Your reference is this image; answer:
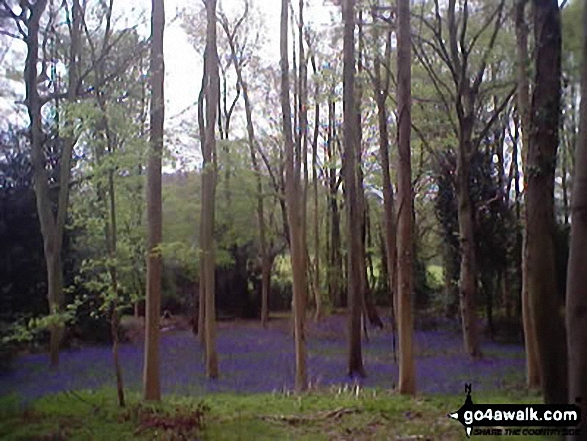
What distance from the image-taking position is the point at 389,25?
9.05 m

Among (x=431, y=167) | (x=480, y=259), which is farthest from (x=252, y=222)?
(x=480, y=259)

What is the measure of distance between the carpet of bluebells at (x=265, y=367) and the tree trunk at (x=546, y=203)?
8.98 ft

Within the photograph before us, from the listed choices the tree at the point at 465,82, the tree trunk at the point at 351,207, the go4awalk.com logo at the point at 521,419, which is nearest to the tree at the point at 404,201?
the go4awalk.com logo at the point at 521,419

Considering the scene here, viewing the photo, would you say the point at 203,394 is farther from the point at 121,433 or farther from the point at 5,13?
the point at 5,13

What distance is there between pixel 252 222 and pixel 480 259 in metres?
6.83

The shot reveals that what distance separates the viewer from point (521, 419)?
135 inches

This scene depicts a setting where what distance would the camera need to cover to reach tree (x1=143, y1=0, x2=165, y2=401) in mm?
5246

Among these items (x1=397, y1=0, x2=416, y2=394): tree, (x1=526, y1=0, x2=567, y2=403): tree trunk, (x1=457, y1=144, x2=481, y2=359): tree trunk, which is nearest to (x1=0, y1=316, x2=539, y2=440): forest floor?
(x1=397, y1=0, x2=416, y2=394): tree

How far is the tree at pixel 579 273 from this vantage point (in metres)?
2.78

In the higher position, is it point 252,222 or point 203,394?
point 252,222

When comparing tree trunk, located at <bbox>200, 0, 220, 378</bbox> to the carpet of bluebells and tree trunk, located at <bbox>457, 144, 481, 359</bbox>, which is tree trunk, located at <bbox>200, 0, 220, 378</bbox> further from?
tree trunk, located at <bbox>457, 144, 481, 359</bbox>

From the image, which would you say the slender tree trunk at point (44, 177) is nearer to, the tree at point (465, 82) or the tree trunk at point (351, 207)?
the tree trunk at point (351, 207)

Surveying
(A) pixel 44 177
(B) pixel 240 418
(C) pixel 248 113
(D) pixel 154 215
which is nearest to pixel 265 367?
(D) pixel 154 215

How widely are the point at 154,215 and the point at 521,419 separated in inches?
134
